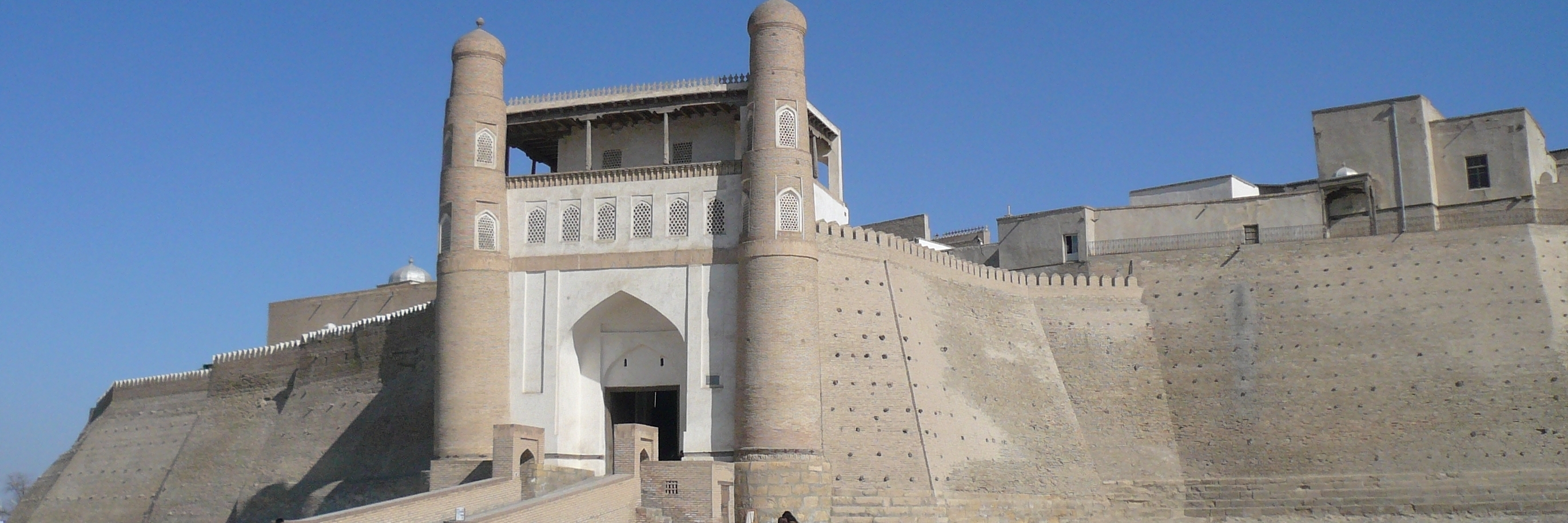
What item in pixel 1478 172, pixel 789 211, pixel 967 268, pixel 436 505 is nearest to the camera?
pixel 436 505

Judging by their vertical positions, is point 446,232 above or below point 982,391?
above

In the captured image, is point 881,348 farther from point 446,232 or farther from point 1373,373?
point 1373,373

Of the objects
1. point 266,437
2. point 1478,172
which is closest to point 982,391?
point 1478,172

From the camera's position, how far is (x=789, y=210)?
25.0 meters

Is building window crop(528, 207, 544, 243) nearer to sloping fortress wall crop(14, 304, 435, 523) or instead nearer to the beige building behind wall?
the beige building behind wall

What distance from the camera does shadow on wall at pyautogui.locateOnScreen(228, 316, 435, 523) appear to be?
29047 millimetres

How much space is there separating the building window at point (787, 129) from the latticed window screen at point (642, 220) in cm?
275

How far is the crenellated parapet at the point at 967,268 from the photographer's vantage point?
87.4 ft

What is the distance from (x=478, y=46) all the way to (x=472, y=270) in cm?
419

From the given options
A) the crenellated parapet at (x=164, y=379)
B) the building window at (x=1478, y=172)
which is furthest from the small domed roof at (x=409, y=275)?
the building window at (x=1478, y=172)

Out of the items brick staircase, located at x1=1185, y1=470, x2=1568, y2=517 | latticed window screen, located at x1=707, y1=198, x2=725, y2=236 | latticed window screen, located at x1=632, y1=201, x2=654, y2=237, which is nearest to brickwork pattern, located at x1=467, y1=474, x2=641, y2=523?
latticed window screen, located at x1=707, y1=198, x2=725, y2=236

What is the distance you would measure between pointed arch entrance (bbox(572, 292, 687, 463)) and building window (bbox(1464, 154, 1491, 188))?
1868 centimetres

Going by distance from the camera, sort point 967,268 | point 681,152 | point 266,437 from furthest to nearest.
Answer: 1. point 266,437
2. point 967,268
3. point 681,152

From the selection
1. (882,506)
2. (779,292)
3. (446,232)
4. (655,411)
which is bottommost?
(882,506)
